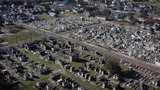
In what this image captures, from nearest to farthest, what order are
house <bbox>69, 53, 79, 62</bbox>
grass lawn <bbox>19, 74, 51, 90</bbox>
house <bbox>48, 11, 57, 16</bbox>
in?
grass lawn <bbox>19, 74, 51, 90</bbox>
house <bbox>69, 53, 79, 62</bbox>
house <bbox>48, 11, 57, 16</bbox>

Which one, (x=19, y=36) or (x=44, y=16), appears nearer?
(x=19, y=36)

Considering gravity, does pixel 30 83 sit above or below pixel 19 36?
below

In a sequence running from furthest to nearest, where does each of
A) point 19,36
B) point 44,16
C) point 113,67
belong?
point 44,16
point 19,36
point 113,67

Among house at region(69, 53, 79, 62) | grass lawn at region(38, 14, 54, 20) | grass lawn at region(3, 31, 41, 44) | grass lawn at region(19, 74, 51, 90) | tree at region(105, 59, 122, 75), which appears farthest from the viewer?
grass lawn at region(38, 14, 54, 20)

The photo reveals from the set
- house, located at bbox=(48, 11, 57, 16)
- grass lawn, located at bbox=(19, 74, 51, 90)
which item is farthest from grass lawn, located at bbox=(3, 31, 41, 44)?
house, located at bbox=(48, 11, 57, 16)

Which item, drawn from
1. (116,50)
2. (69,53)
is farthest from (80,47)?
(116,50)

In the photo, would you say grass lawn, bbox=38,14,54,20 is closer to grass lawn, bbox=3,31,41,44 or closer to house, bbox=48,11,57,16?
house, bbox=48,11,57,16

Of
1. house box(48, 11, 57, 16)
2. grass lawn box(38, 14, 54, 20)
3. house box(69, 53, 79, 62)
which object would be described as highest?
house box(48, 11, 57, 16)

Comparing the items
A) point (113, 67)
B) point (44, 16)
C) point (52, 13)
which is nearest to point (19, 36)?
point (44, 16)

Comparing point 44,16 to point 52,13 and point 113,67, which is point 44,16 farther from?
point 113,67

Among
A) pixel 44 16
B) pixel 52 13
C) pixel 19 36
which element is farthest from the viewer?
pixel 52 13

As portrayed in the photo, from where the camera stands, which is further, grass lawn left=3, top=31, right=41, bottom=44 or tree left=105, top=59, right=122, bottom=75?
grass lawn left=3, top=31, right=41, bottom=44

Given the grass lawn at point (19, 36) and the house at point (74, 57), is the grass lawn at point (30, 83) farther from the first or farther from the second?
the grass lawn at point (19, 36)
